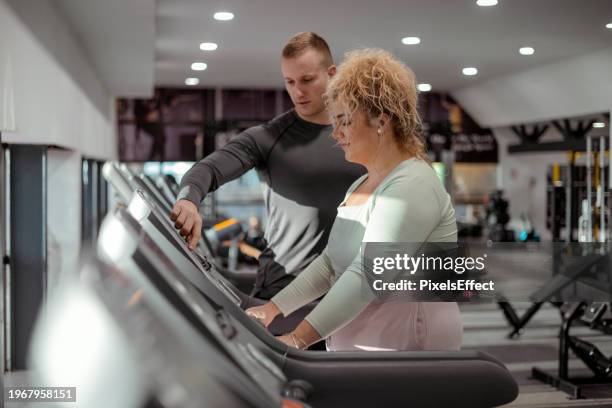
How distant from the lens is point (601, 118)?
2.78 metres

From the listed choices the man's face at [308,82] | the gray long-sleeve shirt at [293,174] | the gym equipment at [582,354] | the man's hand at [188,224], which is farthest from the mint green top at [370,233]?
the gym equipment at [582,354]

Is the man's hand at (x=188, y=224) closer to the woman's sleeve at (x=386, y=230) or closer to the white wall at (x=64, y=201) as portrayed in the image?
the woman's sleeve at (x=386, y=230)

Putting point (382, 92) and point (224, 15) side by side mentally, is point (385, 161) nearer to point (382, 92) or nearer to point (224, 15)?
point (382, 92)

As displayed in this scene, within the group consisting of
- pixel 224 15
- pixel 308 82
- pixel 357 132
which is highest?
pixel 224 15

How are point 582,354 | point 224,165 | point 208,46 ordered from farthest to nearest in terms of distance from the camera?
point 582,354
point 208,46
point 224,165

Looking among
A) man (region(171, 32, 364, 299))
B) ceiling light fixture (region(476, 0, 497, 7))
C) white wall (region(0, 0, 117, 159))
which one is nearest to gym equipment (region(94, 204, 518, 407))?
man (region(171, 32, 364, 299))

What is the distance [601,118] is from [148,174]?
6.53 feet

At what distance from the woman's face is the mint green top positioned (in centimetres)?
11

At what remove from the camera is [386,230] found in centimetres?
168

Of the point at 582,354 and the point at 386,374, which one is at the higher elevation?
the point at 386,374

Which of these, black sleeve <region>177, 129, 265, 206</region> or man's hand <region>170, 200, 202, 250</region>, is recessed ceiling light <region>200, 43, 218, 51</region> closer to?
black sleeve <region>177, 129, 265, 206</region>

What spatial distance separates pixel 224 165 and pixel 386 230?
2.42 feet

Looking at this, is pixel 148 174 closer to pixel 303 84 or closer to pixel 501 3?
pixel 303 84

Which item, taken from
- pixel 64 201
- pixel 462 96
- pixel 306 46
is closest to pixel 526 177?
pixel 462 96
